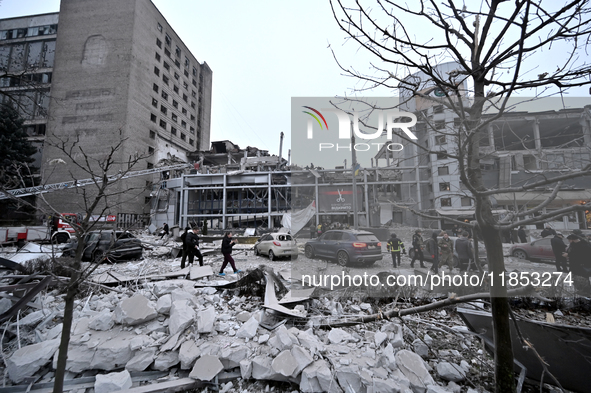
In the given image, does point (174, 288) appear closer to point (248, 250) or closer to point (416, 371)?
point (416, 371)

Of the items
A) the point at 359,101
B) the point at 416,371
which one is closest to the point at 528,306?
the point at 416,371

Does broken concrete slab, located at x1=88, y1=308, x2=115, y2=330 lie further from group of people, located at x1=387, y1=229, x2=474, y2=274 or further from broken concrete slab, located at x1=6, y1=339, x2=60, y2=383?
group of people, located at x1=387, y1=229, x2=474, y2=274

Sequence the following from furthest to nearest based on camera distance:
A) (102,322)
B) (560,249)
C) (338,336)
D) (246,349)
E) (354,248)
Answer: (354,248)
(560,249)
(102,322)
(338,336)
(246,349)

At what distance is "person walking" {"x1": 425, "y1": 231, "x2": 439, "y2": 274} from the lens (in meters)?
7.82

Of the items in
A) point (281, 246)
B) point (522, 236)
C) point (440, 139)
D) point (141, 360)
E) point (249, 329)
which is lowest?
point (141, 360)

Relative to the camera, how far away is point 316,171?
17.1m

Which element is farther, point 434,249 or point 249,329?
point 434,249

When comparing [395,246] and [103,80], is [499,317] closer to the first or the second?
[395,246]

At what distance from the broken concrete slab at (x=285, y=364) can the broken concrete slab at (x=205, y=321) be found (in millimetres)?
1524

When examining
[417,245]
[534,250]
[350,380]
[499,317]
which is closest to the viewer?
[499,317]

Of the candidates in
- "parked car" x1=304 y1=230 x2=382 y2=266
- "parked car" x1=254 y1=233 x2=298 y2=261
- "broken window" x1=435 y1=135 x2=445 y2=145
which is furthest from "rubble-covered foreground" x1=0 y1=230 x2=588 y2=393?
"parked car" x1=254 y1=233 x2=298 y2=261

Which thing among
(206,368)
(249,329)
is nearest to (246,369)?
(206,368)

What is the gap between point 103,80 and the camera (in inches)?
1368

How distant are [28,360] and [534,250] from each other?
15.0 metres
